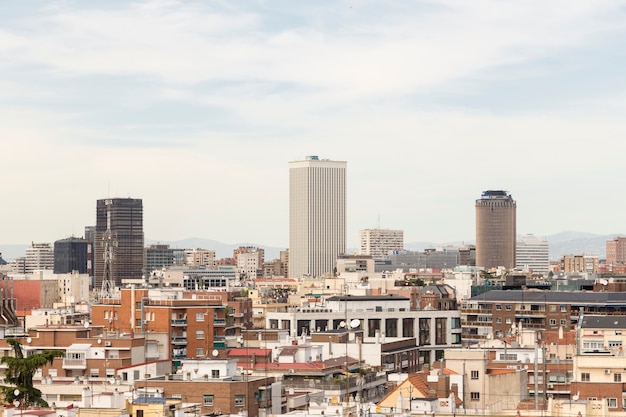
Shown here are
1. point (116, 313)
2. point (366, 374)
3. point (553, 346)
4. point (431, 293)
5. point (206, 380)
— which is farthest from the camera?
point (431, 293)

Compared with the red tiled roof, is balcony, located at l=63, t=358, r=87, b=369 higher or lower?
lower

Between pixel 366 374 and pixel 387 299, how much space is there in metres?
67.5

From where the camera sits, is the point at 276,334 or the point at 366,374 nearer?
the point at 366,374

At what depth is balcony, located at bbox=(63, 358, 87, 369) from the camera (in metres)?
91.9

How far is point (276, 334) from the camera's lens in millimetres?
120875

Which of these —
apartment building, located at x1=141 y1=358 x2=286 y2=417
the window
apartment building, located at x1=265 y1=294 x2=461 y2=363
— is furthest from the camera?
apartment building, located at x1=265 y1=294 x2=461 y2=363

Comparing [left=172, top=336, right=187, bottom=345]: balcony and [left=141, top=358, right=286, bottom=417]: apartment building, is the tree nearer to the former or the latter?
[left=141, top=358, right=286, bottom=417]: apartment building

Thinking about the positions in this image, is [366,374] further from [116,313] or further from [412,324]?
[412,324]

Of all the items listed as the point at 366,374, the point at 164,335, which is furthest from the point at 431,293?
the point at 366,374

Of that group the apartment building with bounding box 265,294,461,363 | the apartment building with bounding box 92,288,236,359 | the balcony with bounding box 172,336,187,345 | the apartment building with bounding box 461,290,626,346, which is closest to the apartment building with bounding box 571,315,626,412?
the apartment building with bounding box 92,288,236,359

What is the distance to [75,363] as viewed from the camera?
92500mm

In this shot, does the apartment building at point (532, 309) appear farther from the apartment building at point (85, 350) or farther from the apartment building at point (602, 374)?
the apartment building at point (85, 350)

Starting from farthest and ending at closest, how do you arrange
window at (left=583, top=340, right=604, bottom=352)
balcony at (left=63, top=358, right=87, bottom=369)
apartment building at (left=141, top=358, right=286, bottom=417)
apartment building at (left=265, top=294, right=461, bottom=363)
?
apartment building at (left=265, top=294, right=461, bottom=363), window at (left=583, top=340, right=604, bottom=352), balcony at (left=63, top=358, right=87, bottom=369), apartment building at (left=141, top=358, right=286, bottom=417)

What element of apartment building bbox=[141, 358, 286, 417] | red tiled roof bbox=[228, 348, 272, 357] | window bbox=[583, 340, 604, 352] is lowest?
apartment building bbox=[141, 358, 286, 417]
